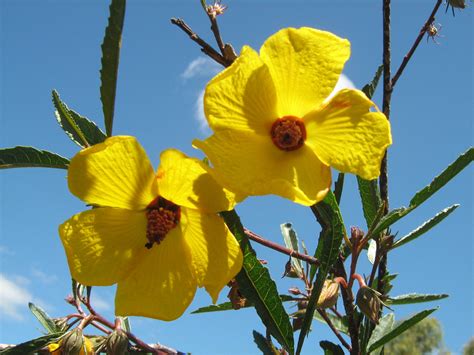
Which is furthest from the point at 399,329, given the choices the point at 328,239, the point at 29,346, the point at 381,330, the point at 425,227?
the point at 29,346

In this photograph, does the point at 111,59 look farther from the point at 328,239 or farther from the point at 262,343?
the point at 262,343

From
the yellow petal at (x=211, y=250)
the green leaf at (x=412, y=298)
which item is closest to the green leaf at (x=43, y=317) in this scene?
the yellow petal at (x=211, y=250)

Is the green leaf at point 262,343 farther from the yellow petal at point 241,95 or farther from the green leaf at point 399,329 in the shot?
the yellow petal at point 241,95

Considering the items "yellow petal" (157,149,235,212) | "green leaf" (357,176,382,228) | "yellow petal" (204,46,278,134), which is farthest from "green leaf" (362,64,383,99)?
"yellow petal" (157,149,235,212)

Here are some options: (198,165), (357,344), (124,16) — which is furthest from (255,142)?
(357,344)

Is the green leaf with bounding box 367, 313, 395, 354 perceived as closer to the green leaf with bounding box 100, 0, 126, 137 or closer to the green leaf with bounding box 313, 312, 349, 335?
the green leaf with bounding box 313, 312, 349, 335

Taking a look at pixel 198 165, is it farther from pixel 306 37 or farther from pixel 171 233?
pixel 306 37

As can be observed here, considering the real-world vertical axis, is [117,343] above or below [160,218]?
below

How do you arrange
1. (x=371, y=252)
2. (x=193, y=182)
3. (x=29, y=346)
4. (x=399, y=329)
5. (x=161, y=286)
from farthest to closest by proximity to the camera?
1. (x=371, y=252)
2. (x=399, y=329)
3. (x=29, y=346)
4. (x=161, y=286)
5. (x=193, y=182)
